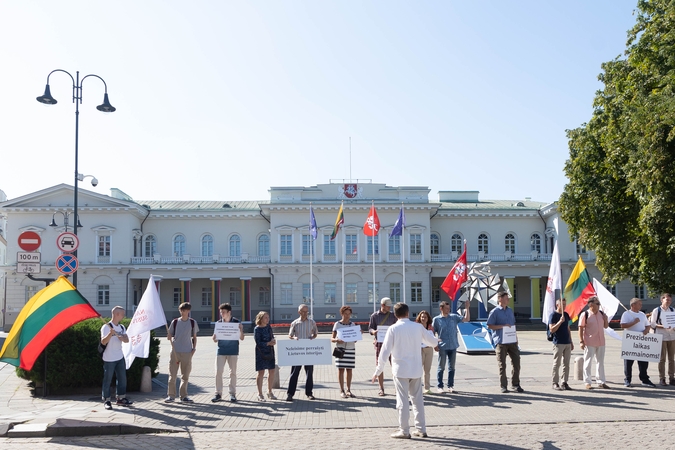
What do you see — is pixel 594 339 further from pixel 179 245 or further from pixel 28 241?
pixel 179 245

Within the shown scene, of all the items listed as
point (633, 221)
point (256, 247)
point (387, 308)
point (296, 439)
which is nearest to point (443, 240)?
point (256, 247)

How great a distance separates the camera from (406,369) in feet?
30.4

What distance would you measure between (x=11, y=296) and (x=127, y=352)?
143 feet

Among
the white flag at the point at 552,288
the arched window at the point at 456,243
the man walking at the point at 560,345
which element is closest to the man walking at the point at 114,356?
the man walking at the point at 560,345

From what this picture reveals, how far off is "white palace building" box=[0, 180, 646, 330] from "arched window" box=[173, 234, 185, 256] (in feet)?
0.27

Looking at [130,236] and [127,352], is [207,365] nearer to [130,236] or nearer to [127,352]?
[127,352]

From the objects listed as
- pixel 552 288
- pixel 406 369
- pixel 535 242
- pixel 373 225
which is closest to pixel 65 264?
pixel 406 369

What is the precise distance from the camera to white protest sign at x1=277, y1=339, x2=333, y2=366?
41.7 ft

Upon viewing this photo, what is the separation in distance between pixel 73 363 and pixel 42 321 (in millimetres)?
1781

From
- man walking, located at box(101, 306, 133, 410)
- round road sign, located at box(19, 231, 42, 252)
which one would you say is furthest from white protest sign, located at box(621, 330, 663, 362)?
round road sign, located at box(19, 231, 42, 252)

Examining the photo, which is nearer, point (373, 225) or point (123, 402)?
point (123, 402)

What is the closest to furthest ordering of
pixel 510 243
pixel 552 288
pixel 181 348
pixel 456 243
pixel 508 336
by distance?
pixel 181 348 < pixel 508 336 < pixel 552 288 < pixel 456 243 < pixel 510 243

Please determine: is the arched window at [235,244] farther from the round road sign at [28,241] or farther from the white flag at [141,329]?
the white flag at [141,329]

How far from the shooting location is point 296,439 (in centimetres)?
931
